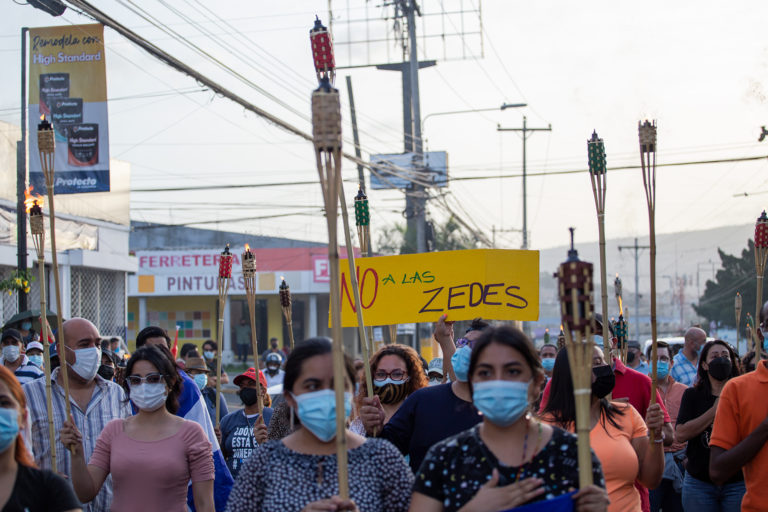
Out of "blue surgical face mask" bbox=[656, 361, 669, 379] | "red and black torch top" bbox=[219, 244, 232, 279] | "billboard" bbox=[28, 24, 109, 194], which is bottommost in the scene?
"blue surgical face mask" bbox=[656, 361, 669, 379]

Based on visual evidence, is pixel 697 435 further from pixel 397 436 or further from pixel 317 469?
pixel 317 469

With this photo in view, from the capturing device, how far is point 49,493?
3.30 metres

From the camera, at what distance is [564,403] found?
15.0 feet

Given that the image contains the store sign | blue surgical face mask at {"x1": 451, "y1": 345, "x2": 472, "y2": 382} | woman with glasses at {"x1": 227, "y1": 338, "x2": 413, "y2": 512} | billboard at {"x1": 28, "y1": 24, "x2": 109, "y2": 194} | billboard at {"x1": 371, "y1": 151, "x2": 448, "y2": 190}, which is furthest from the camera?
the store sign

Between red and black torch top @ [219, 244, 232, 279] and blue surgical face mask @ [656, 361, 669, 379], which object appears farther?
blue surgical face mask @ [656, 361, 669, 379]

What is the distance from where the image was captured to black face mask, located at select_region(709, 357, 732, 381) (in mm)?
6844

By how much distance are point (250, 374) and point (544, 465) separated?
550 centimetres

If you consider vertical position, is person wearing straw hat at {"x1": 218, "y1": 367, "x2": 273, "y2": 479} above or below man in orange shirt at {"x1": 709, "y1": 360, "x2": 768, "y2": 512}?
below

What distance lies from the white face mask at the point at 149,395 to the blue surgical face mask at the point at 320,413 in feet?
5.59

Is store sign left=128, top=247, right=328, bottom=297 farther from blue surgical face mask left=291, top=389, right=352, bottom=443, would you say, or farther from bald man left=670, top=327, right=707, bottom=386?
blue surgical face mask left=291, top=389, right=352, bottom=443

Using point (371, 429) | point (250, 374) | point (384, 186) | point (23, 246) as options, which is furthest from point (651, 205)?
point (384, 186)

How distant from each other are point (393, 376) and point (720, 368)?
2.59 meters

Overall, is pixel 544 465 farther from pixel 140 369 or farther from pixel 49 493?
pixel 140 369

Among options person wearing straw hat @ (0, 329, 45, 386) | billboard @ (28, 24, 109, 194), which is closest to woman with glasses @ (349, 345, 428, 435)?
person wearing straw hat @ (0, 329, 45, 386)
